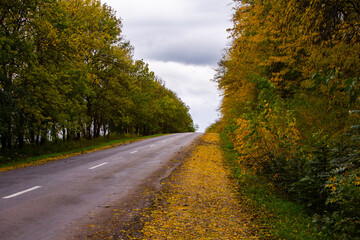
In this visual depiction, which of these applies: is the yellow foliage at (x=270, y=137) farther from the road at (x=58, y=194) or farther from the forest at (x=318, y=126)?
the road at (x=58, y=194)

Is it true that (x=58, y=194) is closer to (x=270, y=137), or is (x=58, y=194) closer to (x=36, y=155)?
(x=270, y=137)

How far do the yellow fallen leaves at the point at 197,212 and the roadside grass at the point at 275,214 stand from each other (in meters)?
0.30

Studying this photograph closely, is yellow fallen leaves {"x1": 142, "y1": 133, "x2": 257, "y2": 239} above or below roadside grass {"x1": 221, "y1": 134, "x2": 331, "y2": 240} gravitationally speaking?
above

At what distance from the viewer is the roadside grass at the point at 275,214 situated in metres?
5.12

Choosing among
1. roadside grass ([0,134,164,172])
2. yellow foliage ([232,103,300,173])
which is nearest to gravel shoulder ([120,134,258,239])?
yellow foliage ([232,103,300,173])

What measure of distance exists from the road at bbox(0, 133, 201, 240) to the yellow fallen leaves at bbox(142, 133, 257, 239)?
4.65 feet

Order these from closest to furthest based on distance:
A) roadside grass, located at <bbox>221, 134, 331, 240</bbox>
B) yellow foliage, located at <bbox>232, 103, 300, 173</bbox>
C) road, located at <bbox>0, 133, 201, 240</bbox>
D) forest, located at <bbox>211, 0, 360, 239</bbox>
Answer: forest, located at <bbox>211, 0, 360, 239</bbox>, roadside grass, located at <bbox>221, 134, 331, 240</bbox>, road, located at <bbox>0, 133, 201, 240</bbox>, yellow foliage, located at <bbox>232, 103, 300, 173</bbox>

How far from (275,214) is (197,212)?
5.79ft

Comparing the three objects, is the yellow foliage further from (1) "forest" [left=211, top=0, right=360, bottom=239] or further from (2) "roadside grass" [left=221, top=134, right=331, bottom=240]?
(2) "roadside grass" [left=221, top=134, right=331, bottom=240]

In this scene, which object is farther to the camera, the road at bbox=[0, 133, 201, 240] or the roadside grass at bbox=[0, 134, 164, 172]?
the roadside grass at bbox=[0, 134, 164, 172]

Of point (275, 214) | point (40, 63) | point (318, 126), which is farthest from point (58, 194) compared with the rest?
point (40, 63)

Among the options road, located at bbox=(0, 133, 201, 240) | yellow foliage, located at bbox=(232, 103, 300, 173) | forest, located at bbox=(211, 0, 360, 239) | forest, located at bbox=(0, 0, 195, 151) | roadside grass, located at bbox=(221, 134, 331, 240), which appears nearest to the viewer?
forest, located at bbox=(211, 0, 360, 239)

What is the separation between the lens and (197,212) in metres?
6.40

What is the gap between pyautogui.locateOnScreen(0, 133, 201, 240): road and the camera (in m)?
5.25
